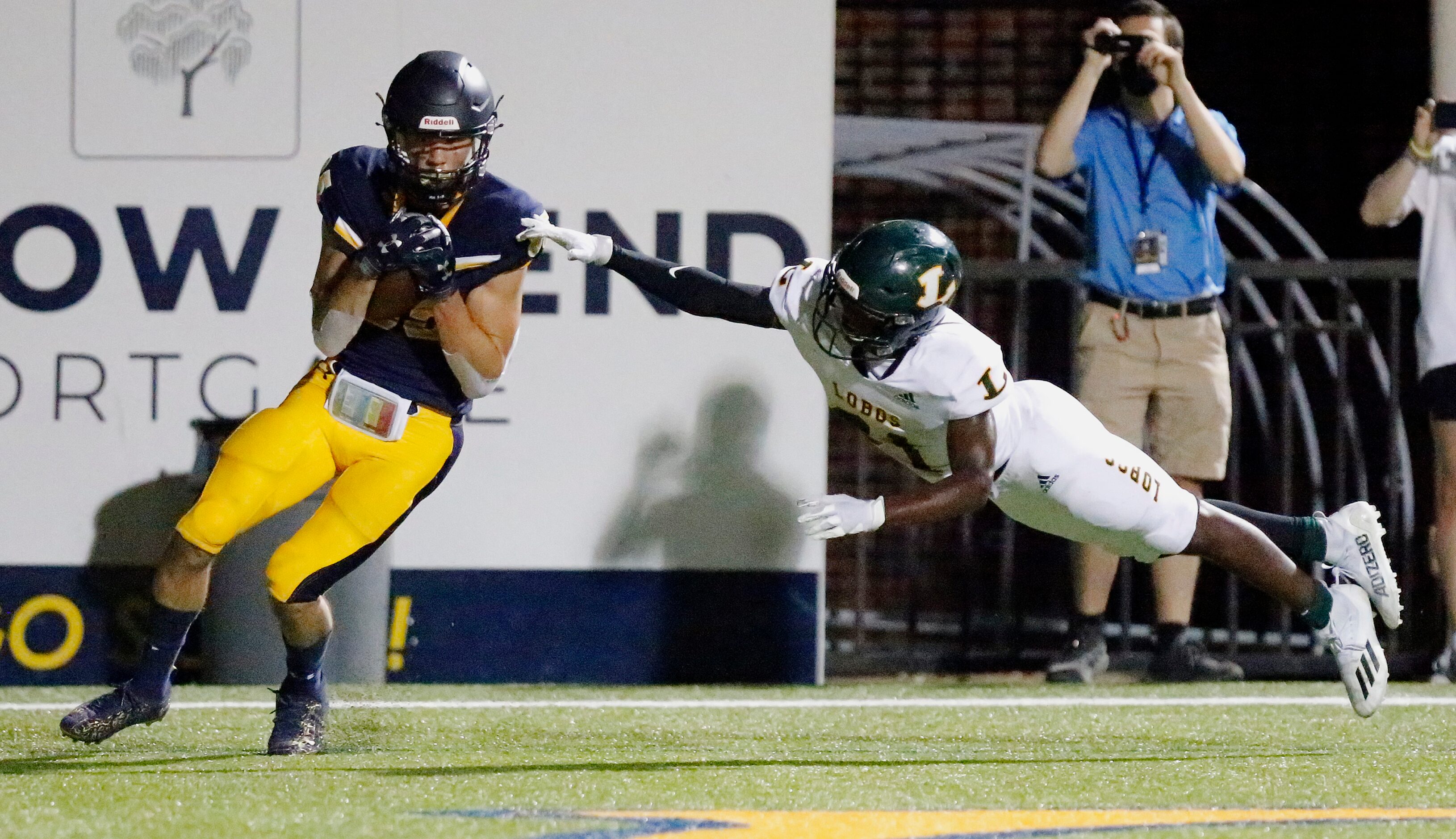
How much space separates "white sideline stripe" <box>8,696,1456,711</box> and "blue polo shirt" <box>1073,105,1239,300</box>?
1.37 meters

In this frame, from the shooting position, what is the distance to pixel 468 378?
15.6 ft

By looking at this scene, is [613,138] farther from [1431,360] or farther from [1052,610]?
[1052,610]

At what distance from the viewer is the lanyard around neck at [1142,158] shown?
257 inches

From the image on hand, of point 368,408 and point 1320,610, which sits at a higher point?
point 368,408

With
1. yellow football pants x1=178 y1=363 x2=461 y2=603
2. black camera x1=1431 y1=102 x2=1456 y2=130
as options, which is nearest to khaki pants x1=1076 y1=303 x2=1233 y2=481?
black camera x1=1431 y1=102 x2=1456 y2=130

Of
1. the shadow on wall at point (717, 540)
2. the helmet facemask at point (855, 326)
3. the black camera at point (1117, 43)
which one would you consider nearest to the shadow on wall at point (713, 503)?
the shadow on wall at point (717, 540)

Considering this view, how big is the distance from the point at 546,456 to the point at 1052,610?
3.33m

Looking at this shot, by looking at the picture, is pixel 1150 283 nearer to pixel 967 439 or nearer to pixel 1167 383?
pixel 1167 383

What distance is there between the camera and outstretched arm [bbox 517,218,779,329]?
15.4ft

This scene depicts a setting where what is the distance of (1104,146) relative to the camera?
6.57 meters

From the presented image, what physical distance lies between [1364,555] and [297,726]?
2849 millimetres

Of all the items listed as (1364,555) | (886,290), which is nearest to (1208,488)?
(1364,555)

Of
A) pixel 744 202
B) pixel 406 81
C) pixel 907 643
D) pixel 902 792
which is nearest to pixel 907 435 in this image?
pixel 902 792

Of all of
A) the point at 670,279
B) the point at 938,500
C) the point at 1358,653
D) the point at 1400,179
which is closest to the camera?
the point at 938,500
